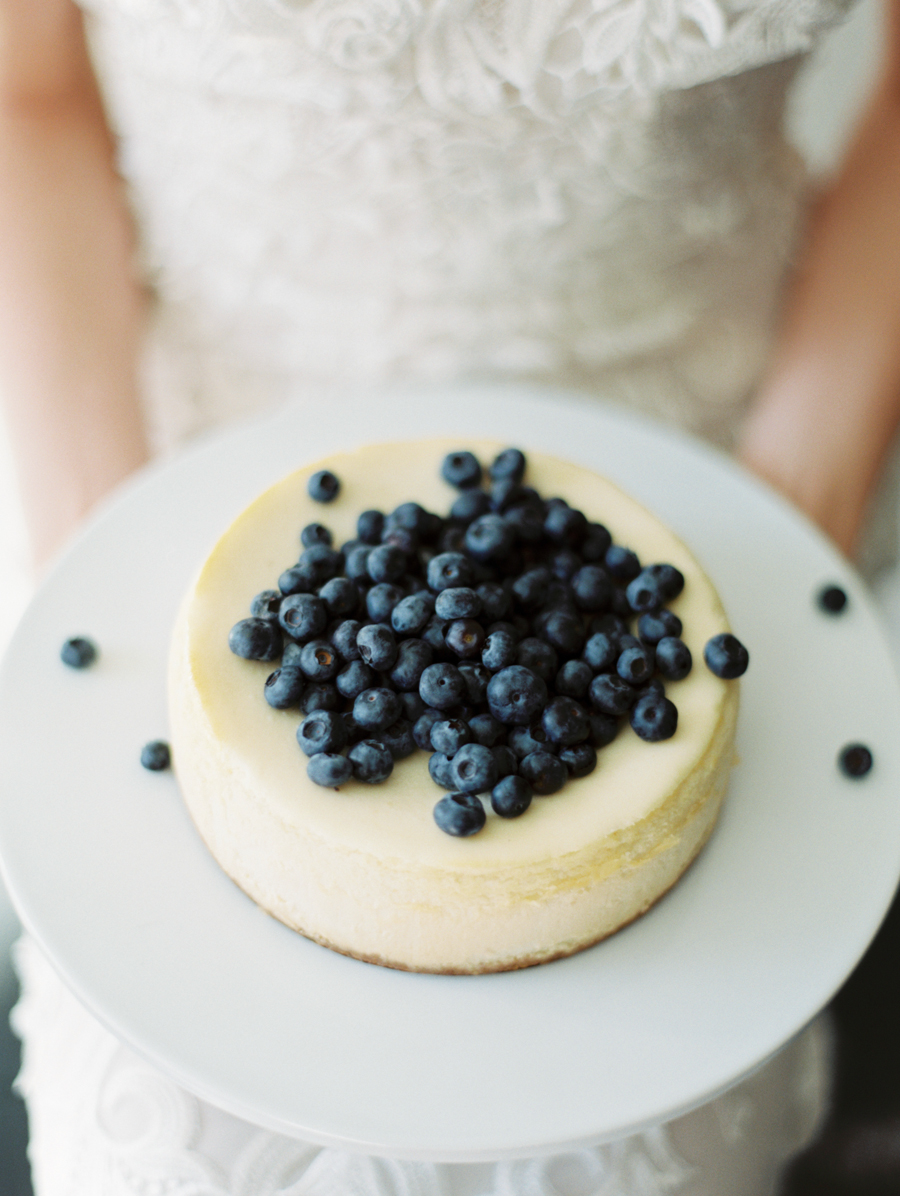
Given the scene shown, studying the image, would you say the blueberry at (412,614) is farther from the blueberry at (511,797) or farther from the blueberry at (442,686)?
the blueberry at (511,797)

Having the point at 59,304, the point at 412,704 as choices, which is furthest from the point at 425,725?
the point at 59,304

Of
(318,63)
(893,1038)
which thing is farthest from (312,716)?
(893,1038)

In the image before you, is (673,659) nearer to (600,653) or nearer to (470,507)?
(600,653)

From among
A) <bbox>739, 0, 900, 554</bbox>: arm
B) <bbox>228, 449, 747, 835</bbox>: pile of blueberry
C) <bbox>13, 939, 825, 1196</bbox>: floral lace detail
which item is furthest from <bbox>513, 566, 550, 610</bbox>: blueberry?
<bbox>739, 0, 900, 554</bbox>: arm

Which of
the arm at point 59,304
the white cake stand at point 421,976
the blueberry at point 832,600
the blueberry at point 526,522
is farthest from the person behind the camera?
the arm at point 59,304

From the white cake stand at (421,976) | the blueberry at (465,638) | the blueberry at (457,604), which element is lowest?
the white cake stand at (421,976)

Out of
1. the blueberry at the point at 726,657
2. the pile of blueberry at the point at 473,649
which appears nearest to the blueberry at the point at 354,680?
the pile of blueberry at the point at 473,649

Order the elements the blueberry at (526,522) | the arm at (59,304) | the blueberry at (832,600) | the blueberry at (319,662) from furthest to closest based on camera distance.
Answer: the arm at (59,304) → the blueberry at (832,600) → the blueberry at (526,522) → the blueberry at (319,662)
